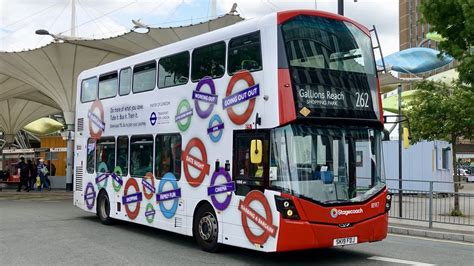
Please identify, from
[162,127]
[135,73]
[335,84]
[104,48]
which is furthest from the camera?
[104,48]

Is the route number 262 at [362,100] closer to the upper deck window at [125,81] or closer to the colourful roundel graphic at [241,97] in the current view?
the colourful roundel graphic at [241,97]

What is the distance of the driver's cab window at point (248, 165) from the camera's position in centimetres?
820

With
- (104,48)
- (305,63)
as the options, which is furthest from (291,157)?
(104,48)

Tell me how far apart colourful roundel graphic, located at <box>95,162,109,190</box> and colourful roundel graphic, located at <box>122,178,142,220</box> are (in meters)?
1.29

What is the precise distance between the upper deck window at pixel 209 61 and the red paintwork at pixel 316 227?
290cm

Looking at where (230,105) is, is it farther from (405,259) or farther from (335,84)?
(405,259)

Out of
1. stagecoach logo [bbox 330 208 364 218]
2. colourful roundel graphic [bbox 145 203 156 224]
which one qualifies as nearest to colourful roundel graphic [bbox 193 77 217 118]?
colourful roundel graphic [bbox 145 203 156 224]

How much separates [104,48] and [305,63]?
25.0 m

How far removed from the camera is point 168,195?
10781 mm

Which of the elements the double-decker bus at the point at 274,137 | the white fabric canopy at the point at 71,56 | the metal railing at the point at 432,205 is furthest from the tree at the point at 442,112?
the white fabric canopy at the point at 71,56

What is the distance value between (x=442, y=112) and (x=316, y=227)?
10.4 metres

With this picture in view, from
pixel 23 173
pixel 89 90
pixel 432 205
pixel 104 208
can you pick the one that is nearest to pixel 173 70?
pixel 89 90

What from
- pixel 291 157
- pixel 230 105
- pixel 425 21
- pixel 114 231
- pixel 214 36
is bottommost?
pixel 114 231

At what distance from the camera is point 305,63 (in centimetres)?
833
